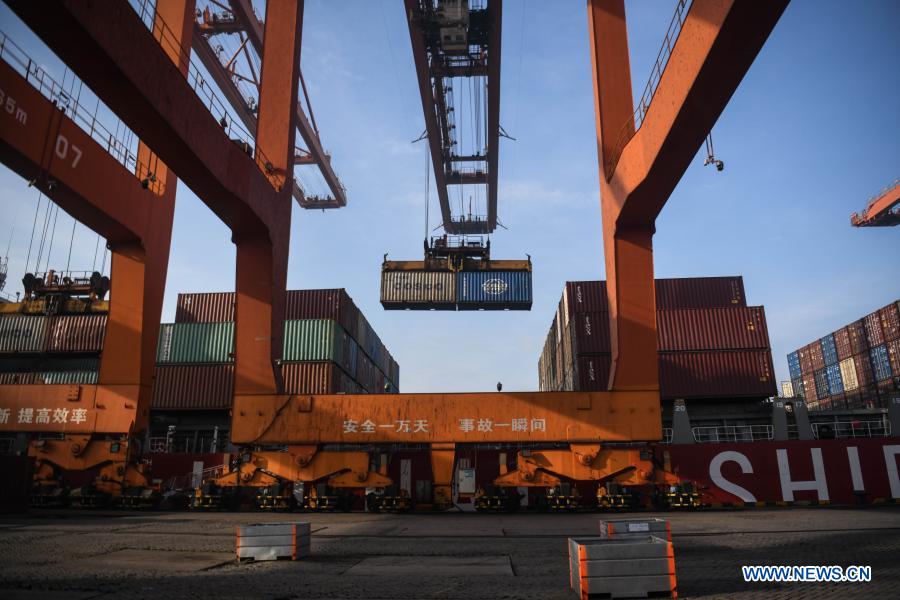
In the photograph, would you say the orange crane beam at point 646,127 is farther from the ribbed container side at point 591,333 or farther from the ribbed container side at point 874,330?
the ribbed container side at point 874,330

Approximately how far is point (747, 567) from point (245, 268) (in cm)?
1479

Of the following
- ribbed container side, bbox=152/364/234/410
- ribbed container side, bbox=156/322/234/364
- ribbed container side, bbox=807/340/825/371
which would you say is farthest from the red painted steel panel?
ribbed container side, bbox=807/340/825/371

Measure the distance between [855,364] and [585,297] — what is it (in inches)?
846

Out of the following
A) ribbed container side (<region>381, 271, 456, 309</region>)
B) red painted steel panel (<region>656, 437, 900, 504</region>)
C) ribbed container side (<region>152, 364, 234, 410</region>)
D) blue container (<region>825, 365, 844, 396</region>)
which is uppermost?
ribbed container side (<region>381, 271, 456, 309</region>)

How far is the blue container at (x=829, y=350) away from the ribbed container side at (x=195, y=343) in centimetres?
3825

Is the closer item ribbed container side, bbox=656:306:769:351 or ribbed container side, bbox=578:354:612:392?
ribbed container side, bbox=656:306:769:351

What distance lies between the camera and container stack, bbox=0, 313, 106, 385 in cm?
2800

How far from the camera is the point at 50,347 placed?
2808cm

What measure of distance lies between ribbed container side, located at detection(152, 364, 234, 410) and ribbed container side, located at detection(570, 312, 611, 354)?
15.5m

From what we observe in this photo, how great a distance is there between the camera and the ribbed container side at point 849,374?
121 ft

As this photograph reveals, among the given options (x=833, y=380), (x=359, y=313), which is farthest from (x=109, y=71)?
(x=833, y=380)

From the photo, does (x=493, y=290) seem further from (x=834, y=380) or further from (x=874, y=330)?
(x=834, y=380)

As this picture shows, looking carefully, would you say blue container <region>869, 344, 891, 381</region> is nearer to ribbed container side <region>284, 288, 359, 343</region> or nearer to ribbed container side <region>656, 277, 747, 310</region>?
ribbed container side <region>656, 277, 747, 310</region>

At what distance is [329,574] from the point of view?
7520 millimetres
